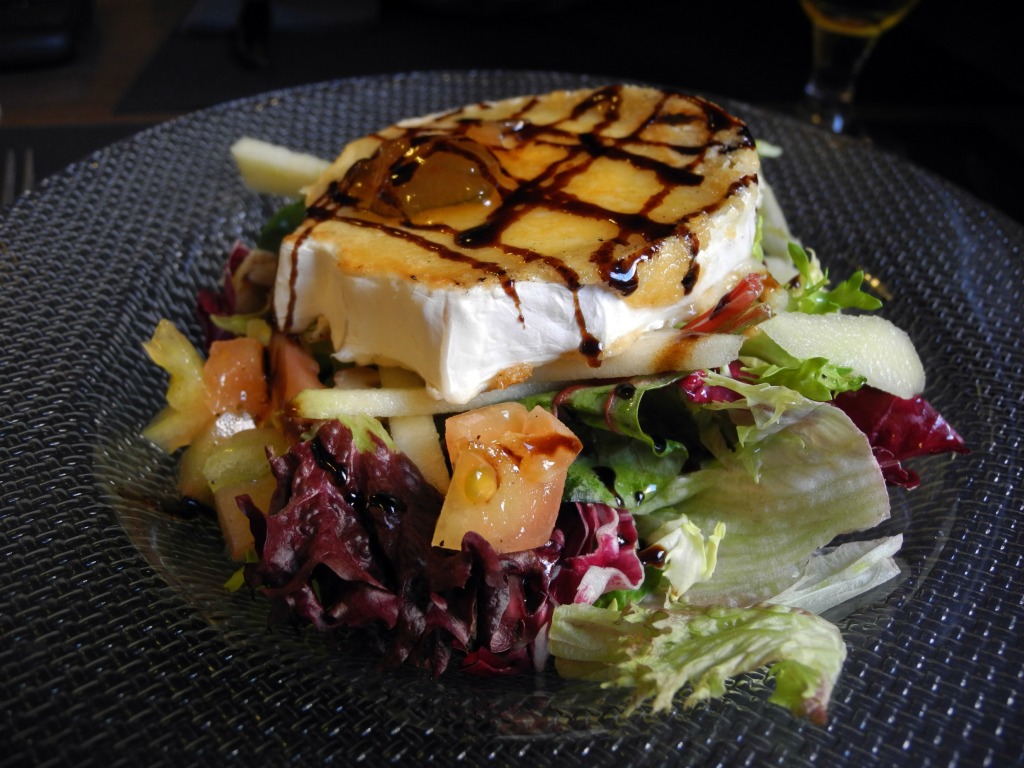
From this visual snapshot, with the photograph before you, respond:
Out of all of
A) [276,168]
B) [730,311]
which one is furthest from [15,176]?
[730,311]

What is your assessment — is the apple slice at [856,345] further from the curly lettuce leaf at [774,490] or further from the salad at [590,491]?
the curly lettuce leaf at [774,490]

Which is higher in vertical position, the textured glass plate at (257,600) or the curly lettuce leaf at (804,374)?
the curly lettuce leaf at (804,374)

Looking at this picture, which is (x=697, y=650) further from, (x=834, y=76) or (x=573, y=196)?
(x=834, y=76)

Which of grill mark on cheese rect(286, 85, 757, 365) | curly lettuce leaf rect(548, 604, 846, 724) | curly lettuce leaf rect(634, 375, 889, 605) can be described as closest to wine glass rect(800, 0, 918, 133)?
grill mark on cheese rect(286, 85, 757, 365)

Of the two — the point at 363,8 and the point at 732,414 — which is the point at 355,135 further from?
the point at 363,8

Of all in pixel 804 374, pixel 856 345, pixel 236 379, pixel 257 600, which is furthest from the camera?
pixel 236 379

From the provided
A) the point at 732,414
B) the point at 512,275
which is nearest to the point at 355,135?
the point at 512,275

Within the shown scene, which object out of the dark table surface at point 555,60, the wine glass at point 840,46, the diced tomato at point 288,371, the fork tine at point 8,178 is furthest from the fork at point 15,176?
the wine glass at point 840,46
